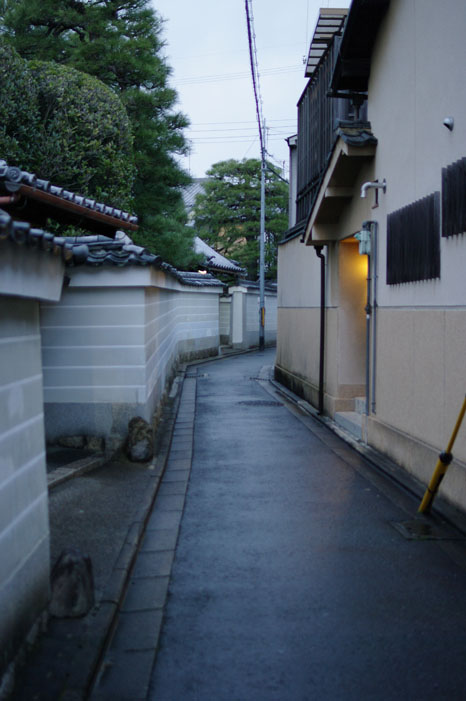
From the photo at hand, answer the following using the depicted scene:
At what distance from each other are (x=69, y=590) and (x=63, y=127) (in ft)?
41.6

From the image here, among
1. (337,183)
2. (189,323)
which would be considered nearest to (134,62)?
(189,323)

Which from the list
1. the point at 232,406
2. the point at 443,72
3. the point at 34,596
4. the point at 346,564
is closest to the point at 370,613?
the point at 346,564

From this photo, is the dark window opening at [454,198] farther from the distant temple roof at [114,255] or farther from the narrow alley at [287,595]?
the distant temple roof at [114,255]

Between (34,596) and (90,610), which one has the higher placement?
(34,596)

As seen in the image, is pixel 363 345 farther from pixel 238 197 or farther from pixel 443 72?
pixel 238 197

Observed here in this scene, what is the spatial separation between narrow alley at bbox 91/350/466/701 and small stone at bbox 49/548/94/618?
34cm

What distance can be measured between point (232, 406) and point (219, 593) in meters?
9.90

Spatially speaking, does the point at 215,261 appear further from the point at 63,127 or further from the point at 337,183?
the point at 337,183

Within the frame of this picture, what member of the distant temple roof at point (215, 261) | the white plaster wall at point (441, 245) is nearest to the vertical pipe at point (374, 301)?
the white plaster wall at point (441, 245)

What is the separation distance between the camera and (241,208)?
40.2 m

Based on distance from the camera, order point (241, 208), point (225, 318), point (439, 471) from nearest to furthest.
A: point (439, 471) < point (225, 318) < point (241, 208)

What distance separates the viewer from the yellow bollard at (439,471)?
20.5 ft

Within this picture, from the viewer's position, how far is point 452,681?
4.09m

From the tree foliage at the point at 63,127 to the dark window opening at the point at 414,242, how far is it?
8.62 metres
